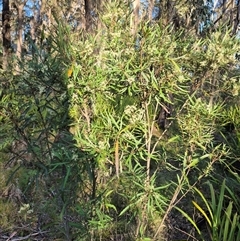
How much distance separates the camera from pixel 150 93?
188 cm

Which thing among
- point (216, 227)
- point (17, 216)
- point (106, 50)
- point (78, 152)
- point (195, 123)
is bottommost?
point (17, 216)

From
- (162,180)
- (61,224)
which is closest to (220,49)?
(61,224)

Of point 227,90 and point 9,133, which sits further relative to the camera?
point 227,90

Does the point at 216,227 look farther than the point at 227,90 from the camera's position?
Yes

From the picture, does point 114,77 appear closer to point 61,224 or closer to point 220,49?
point 220,49

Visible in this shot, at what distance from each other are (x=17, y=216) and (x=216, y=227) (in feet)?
6.89

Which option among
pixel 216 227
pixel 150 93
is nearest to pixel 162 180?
pixel 216 227

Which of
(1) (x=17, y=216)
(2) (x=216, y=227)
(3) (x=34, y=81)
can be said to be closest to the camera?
(3) (x=34, y=81)

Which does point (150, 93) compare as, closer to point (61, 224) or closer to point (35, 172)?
point (35, 172)

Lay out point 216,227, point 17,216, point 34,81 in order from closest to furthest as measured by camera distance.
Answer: point 34,81
point 216,227
point 17,216

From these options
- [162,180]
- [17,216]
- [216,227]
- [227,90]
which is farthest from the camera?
[17,216]

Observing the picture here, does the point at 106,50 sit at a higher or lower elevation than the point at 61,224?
higher

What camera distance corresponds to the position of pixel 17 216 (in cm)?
353

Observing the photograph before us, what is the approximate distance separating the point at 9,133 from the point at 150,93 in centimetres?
82
